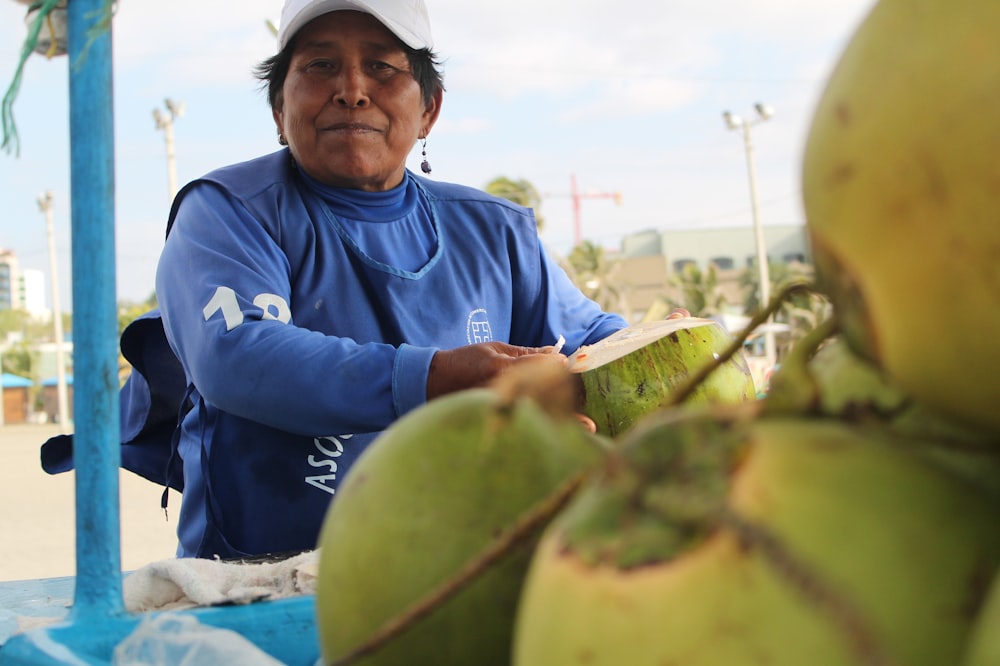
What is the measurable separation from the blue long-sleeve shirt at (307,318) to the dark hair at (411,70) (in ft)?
0.66

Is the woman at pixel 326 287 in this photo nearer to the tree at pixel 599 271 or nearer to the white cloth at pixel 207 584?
the white cloth at pixel 207 584

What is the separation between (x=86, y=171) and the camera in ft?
3.98

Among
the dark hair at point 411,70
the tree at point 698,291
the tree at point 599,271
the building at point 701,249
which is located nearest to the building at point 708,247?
the building at point 701,249

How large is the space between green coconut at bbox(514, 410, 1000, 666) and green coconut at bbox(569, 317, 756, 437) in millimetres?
1413

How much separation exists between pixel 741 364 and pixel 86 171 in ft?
4.47

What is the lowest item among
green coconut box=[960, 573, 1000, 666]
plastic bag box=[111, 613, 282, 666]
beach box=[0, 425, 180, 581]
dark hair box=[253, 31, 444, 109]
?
beach box=[0, 425, 180, 581]

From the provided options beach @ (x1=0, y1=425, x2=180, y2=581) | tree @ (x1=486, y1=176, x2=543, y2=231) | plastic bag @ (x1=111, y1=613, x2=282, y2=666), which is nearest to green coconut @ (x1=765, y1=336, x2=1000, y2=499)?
plastic bag @ (x1=111, y1=613, x2=282, y2=666)

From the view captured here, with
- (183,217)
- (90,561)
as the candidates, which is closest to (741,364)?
(183,217)

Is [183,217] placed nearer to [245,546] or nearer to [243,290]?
[243,290]

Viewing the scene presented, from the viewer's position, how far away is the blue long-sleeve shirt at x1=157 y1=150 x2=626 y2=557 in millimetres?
1745

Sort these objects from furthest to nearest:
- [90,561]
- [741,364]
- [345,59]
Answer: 1. [345,59]
2. [741,364]
3. [90,561]

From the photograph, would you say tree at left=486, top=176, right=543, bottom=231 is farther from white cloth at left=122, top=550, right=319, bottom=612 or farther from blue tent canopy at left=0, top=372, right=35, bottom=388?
blue tent canopy at left=0, top=372, right=35, bottom=388

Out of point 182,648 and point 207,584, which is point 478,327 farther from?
point 182,648

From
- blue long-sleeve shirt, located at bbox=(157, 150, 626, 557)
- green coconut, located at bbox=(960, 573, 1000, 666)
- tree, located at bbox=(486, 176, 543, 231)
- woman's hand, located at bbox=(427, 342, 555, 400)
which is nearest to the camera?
green coconut, located at bbox=(960, 573, 1000, 666)
